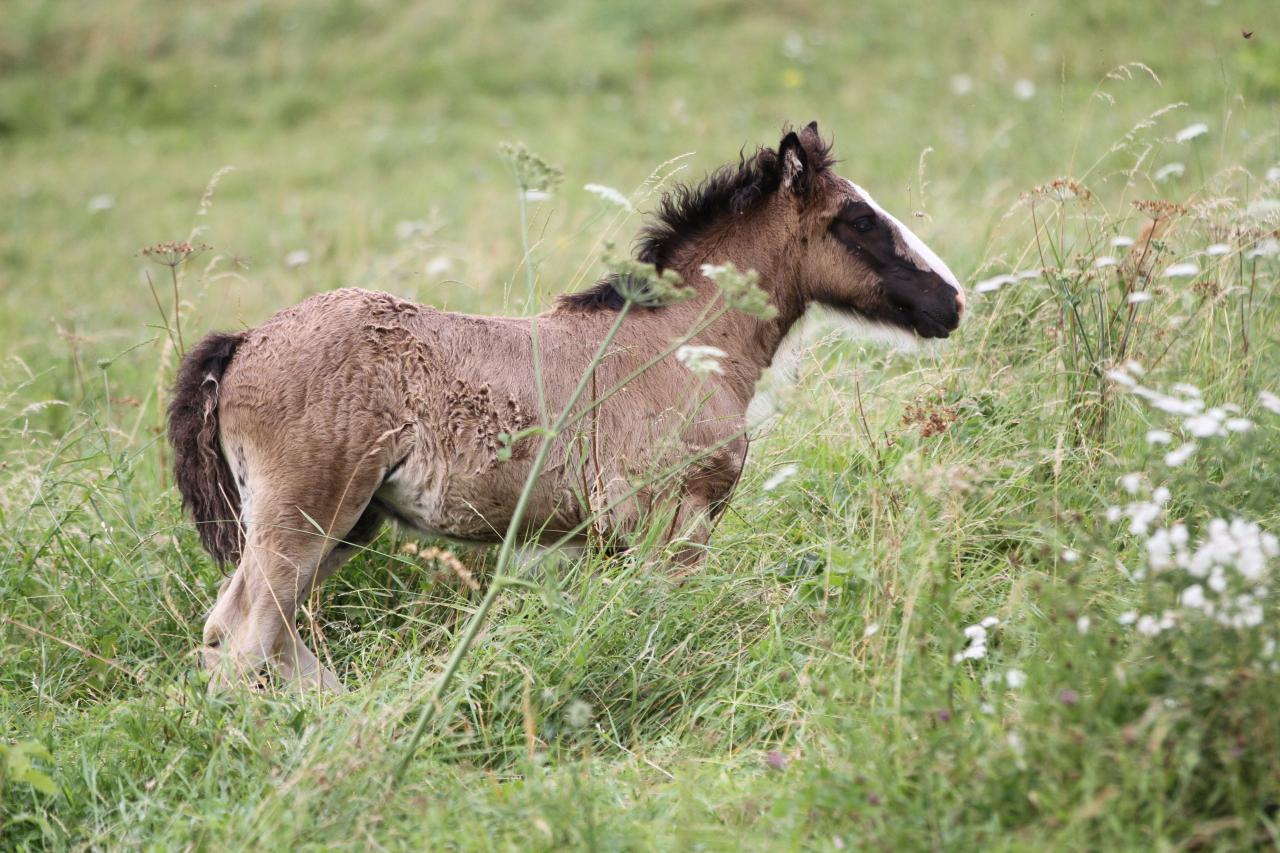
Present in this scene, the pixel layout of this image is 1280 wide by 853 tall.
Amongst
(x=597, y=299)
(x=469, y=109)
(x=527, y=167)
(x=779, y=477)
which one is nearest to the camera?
(x=527, y=167)

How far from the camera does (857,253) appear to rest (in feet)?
15.0

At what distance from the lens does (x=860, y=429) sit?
5.06 metres

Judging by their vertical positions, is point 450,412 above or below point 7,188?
above

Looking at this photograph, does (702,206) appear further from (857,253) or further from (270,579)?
(270,579)

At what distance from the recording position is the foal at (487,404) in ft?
13.2

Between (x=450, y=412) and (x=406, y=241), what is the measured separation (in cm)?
532

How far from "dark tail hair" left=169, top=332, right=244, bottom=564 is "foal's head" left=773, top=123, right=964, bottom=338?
2.06m

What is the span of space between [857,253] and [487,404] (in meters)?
1.51

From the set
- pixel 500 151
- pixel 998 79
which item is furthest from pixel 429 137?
pixel 500 151

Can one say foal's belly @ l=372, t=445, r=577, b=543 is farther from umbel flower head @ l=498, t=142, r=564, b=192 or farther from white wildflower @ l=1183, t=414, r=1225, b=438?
white wildflower @ l=1183, t=414, r=1225, b=438

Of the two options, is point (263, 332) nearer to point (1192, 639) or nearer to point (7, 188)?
point (1192, 639)

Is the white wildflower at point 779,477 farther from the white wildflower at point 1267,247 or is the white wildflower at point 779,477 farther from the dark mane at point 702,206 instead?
the white wildflower at point 1267,247

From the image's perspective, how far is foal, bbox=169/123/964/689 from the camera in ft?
13.2

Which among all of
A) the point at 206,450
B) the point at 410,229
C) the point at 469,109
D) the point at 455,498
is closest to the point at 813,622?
the point at 455,498
